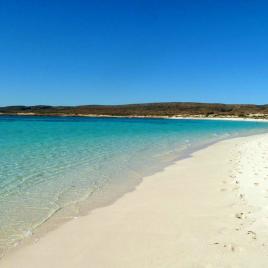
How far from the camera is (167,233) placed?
5.99m

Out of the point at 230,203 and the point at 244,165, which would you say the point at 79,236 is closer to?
the point at 230,203

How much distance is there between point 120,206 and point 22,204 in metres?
2.31

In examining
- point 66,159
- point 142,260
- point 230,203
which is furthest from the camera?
point 66,159

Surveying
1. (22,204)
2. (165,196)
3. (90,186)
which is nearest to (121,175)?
(90,186)

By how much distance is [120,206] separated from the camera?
26.4 ft

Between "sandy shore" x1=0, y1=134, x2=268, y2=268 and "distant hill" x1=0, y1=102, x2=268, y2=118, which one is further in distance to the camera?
"distant hill" x1=0, y1=102, x2=268, y2=118

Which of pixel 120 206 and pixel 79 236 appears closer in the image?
pixel 79 236

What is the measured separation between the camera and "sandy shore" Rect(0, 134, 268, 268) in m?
4.92

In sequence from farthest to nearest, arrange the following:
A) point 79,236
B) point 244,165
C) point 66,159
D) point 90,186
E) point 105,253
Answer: point 66,159, point 244,165, point 90,186, point 79,236, point 105,253

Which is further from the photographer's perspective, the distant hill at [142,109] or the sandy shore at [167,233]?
the distant hill at [142,109]

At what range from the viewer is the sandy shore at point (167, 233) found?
4.92 m

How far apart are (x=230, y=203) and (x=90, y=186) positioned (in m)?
4.33

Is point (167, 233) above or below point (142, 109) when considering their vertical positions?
above

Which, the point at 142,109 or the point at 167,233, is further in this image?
the point at 142,109
